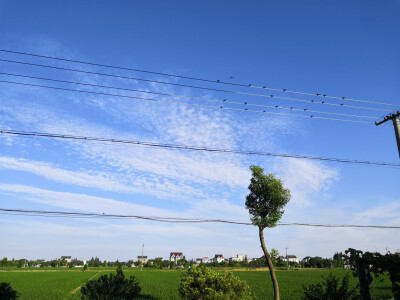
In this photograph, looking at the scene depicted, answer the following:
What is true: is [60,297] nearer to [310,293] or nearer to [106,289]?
[106,289]

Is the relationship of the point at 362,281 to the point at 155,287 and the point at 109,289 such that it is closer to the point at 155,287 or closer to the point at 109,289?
the point at 109,289

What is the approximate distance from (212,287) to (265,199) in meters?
8.06

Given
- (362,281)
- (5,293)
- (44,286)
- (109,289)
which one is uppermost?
(362,281)

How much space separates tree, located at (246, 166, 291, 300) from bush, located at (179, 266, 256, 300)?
473 cm

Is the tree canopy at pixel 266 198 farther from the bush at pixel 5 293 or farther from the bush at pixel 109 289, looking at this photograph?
the bush at pixel 5 293

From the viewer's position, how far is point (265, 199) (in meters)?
23.0

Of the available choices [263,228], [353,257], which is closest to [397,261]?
[353,257]

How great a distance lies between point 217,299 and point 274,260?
6.57m

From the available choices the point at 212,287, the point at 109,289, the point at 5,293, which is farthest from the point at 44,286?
the point at 212,287

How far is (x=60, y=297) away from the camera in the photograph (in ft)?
115

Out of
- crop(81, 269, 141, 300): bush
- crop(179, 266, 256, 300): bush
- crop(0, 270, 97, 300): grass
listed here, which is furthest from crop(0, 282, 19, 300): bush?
crop(0, 270, 97, 300): grass

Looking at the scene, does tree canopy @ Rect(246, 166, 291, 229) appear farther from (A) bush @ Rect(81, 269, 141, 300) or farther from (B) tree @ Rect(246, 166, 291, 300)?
(A) bush @ Rect(81, 269, 141, 300)

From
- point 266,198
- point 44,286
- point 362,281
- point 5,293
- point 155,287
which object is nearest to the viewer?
point 362,281

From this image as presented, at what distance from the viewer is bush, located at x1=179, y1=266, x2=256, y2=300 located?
57.7 feet
